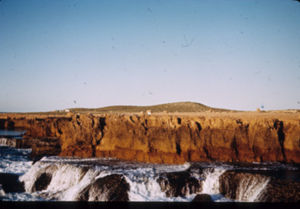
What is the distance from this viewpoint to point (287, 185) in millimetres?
10125

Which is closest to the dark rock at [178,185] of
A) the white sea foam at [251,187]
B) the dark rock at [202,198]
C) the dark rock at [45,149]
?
the dark rock at [202,198]

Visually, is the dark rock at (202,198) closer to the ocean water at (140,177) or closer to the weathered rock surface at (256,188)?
the ocean water at (140,177)

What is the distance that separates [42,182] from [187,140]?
25.0 feet

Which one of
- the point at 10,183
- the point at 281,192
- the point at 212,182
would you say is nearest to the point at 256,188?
the point at 281,192

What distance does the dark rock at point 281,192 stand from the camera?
951cm

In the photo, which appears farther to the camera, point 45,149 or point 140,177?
point 45,149

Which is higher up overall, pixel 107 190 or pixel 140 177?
pixel 140 177

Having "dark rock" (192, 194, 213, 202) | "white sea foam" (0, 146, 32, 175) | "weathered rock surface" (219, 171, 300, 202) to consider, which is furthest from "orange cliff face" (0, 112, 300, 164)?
"dark rock" (192, 194, 213, 202)

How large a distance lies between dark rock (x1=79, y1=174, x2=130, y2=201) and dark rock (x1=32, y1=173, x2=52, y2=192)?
3.09 meters

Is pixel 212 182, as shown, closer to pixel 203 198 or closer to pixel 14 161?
pixel 203 198

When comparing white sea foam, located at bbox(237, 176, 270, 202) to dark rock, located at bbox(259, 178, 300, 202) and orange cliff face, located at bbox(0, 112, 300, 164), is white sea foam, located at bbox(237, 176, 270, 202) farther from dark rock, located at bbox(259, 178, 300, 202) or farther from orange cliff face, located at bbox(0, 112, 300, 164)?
orange cliff face, located at bbox(0, 112, 300, 164)

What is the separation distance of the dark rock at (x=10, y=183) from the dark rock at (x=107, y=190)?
3.98 metres

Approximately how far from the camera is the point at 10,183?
1473 cm

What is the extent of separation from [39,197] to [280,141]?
474 inches
